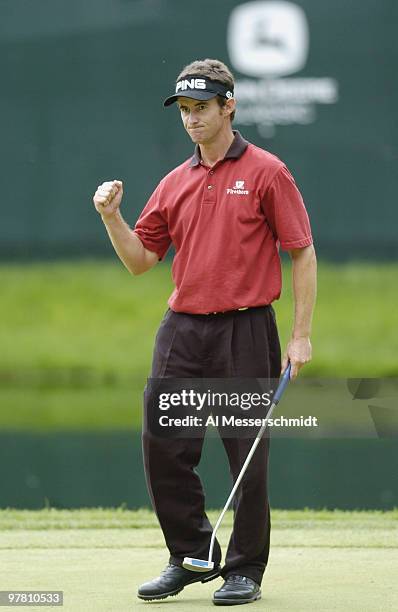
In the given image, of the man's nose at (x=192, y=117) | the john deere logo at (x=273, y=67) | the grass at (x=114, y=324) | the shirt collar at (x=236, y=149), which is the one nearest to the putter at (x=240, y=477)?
the shirt collar at (x=236, y=149)

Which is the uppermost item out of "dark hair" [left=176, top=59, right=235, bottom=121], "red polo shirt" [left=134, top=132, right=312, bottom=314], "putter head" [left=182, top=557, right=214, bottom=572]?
"dark hair" [left=176, top=59, right=235, bottom=121]

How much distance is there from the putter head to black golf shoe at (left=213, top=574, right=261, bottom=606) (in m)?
0.06

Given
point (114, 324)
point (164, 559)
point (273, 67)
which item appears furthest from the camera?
point (114, 324)

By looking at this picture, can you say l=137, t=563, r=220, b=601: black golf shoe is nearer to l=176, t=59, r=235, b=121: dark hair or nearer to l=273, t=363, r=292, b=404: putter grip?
l=273, t=363, r=292, b=404: putter grip

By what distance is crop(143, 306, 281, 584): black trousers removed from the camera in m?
4.16

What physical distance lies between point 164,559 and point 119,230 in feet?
3.46

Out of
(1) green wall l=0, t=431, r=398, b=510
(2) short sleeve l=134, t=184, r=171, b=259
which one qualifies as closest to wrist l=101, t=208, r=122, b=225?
(2) short sleeve l=134, t=184, r=171, b=259

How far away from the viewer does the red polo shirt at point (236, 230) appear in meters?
4.12

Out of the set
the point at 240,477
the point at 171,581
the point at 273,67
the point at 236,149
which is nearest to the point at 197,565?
the point at 171,581

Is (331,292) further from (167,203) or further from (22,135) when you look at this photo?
(167,203)

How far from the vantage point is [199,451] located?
4219 millimetres

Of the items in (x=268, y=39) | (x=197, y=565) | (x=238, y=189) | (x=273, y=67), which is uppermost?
(x=268, y=39)

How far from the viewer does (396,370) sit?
15.9 m

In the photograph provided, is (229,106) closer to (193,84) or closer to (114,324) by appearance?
(193,84)
